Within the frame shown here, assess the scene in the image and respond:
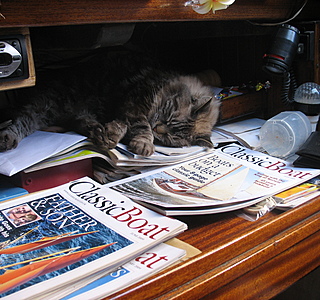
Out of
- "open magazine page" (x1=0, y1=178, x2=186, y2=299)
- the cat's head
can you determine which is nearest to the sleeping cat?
the cat's head

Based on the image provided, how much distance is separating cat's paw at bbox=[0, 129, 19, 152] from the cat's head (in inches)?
16.2

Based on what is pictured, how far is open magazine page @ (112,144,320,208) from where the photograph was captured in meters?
0.77

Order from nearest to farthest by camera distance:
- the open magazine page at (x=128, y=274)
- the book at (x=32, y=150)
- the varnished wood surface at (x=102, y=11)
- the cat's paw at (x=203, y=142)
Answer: the open magazine page at (x=128, y=274), the varnished wood surface at (x=102, y=11), the book at (x=32, y=150), the cat's paw at (x=203, y=142)

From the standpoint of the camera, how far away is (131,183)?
0.87 meters

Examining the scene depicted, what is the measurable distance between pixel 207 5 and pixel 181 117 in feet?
1.30

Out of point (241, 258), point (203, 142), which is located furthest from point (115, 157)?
point (241, 258)

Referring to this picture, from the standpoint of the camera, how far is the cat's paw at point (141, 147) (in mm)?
966

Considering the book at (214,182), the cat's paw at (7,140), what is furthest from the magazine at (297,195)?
the cat's paw at (7,140)

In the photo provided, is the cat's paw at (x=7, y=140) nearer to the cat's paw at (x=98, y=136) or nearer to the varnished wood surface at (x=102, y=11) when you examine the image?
the cat's paw at (x=98, y=136)

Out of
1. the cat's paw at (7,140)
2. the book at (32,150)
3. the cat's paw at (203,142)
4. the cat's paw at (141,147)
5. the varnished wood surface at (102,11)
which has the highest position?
the varnished wood surface at (102,11)

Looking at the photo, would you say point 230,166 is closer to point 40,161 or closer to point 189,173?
point 189,173

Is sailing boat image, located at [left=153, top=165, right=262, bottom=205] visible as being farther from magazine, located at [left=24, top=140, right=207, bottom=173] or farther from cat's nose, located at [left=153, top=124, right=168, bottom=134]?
cat's nose, located at [left=153, top=124, right=168, bottom=134]

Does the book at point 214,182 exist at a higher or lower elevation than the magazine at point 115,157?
A: lower

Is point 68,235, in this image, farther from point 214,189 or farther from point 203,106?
point 203,106
